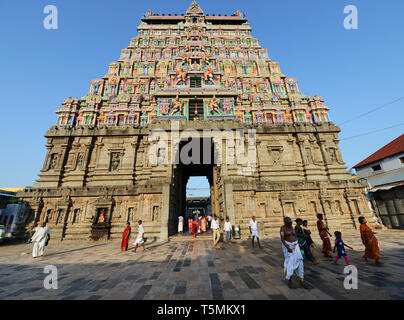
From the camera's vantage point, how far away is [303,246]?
688 centimetres

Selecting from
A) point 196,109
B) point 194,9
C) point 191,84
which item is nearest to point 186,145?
point 196,109

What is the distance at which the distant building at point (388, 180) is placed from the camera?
52.4 ft

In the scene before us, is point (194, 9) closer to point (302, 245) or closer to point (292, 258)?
point (302, 245)

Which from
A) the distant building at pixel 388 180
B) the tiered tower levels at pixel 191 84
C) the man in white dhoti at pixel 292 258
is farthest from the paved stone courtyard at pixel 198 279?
the tiered tower levels at pixel 191 84

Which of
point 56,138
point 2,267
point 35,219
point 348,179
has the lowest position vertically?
point 2,267

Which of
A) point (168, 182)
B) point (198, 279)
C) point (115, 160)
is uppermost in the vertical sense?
point (115, 160)

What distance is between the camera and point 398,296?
12.5 feet

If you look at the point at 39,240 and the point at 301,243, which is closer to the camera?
the point at 301,243

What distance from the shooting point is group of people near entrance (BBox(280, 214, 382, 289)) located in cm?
442

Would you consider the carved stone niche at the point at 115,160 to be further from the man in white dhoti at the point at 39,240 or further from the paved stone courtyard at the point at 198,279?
the paved stone courtyard at the point at 198,279

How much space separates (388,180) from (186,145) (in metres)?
23.1
